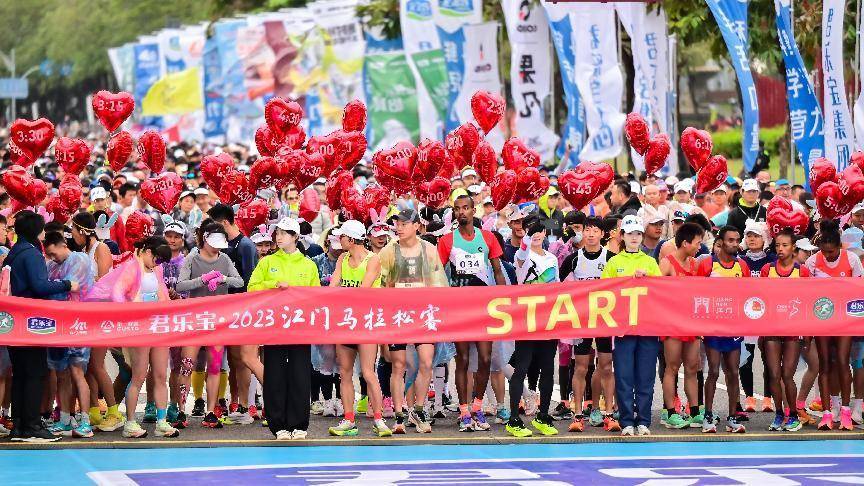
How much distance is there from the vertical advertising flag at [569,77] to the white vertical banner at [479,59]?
10.2 ft

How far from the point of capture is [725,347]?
15094 millimetres

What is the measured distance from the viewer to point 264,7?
62469 mm

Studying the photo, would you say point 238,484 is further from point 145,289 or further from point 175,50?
point 175,50

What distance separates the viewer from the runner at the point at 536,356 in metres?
14.8

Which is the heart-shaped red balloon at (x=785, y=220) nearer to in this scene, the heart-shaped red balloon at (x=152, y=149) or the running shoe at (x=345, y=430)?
the running shoe at (x=345, y=430)

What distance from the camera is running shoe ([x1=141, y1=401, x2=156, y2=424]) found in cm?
1552

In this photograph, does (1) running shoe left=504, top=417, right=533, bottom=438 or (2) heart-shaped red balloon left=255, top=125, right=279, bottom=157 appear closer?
(1) running shoe left=504, top=417, right=533, bottom=438

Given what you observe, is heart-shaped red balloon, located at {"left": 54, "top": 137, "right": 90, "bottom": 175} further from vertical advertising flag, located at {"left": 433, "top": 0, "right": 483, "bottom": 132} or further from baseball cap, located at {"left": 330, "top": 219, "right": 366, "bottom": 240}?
vertical advertising flag, located at {"left": 433, "top": 0, "right": 483, "bottom": 132}

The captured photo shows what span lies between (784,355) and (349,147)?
4782 mm

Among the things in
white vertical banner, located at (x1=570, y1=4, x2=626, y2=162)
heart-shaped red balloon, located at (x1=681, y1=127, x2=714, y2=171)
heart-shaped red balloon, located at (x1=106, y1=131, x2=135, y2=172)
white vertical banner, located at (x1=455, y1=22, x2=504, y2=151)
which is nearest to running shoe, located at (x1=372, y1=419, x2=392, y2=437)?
heart-shaped red balloon, located at (x1=106, y1=131, x2=135, y2=172)

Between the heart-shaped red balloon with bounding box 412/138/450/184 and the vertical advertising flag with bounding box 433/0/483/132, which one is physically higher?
the vertical advertising flag with bounding box 433/0/483/132

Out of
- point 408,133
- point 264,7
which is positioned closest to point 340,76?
point 408,133

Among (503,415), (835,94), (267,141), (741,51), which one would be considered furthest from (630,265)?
(741,51)

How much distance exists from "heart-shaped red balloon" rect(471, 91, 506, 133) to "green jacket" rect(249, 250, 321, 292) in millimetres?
5261
